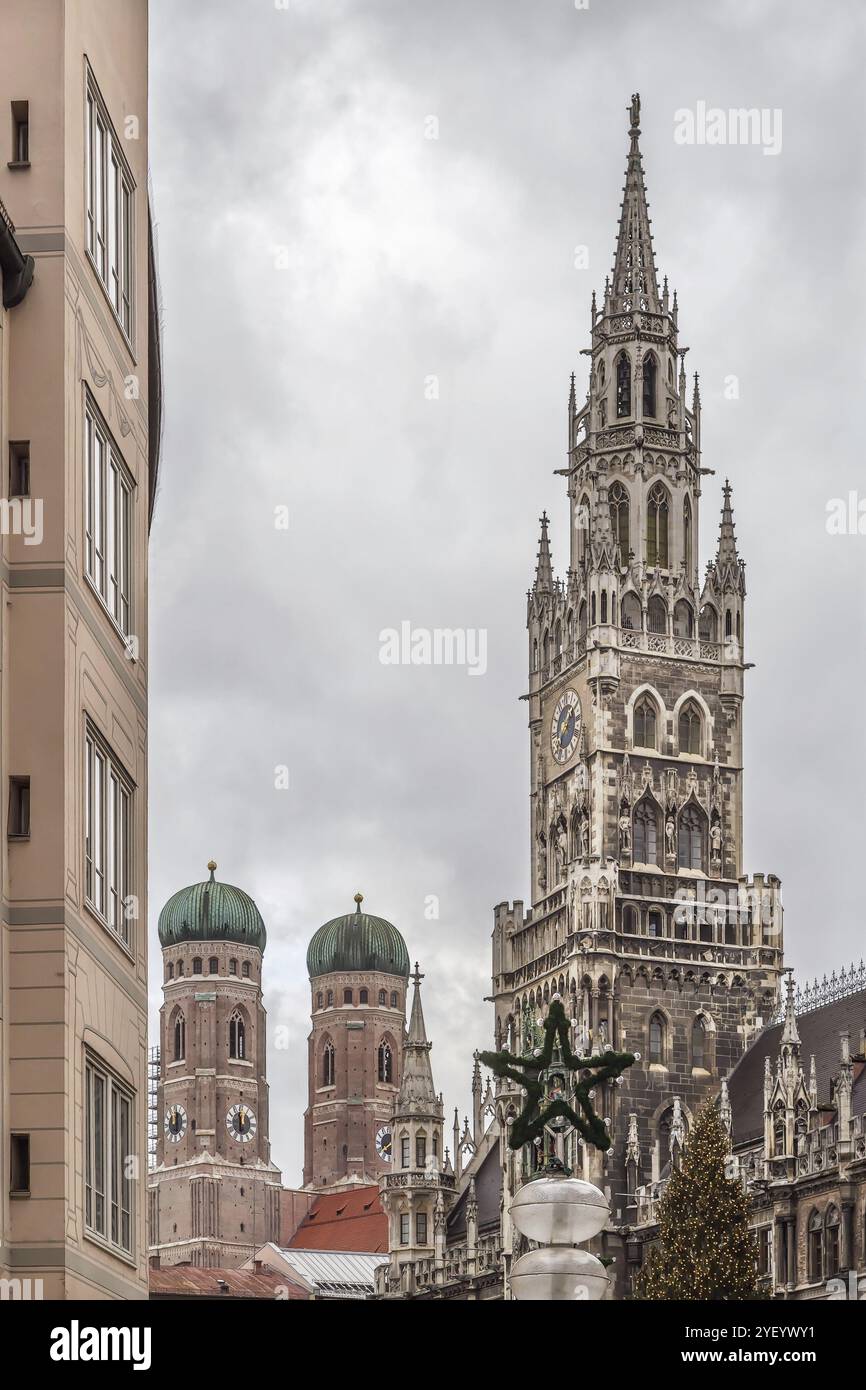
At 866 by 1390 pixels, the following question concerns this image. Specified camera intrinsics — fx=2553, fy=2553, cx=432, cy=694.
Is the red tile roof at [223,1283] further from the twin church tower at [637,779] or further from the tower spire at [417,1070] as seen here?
the twin church tower at [637,779]

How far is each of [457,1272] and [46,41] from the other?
9023 cm

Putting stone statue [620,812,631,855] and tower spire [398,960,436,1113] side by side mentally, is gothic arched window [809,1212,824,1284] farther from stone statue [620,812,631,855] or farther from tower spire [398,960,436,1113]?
tower spire [398,960,436,1113]

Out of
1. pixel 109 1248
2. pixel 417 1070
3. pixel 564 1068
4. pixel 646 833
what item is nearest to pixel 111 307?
pixel 564 1068

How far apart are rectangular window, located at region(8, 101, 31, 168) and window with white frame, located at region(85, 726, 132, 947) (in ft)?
22.1

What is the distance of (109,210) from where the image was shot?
33406mm

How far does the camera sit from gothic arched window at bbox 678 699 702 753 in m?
110

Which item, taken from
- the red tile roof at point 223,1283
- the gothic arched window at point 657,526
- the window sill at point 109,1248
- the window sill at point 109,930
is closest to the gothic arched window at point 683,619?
the gothic arched window at point 657,526

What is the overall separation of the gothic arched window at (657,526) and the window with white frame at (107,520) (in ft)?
262

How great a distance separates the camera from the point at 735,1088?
102812 millimetres

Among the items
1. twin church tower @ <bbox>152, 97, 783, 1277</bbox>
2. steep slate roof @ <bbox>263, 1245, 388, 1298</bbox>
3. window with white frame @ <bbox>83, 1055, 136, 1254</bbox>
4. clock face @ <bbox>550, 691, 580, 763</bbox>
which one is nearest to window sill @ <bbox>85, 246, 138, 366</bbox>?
window with white frame @ <bbox>83, 1055, 136, 1254</bbox>

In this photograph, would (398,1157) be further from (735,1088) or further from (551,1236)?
(551,1236)

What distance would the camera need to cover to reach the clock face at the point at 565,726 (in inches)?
4326
